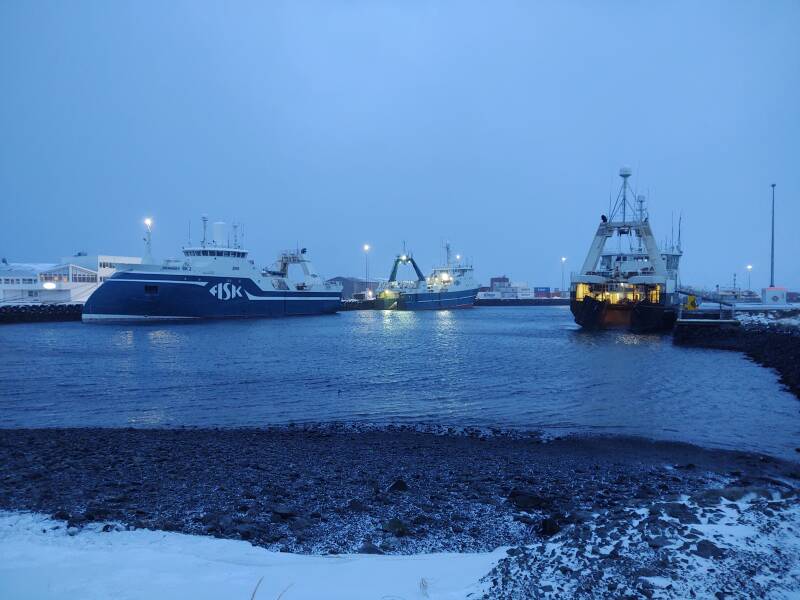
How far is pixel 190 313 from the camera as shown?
5019cm

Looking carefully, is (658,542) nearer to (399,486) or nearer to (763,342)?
(399,486)

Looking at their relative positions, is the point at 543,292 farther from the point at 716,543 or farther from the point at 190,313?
the point at 716,543

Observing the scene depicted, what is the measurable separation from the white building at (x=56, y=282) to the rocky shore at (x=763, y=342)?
2423 inches

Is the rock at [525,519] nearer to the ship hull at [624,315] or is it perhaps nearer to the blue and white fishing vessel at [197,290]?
the ship hull at [624,315]

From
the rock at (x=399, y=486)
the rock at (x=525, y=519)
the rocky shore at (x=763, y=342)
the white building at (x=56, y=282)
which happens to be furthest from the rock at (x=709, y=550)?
the white building at (x=56, y=282)

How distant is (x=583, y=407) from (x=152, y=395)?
12140mm

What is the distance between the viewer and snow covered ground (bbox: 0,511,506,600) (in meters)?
3.71

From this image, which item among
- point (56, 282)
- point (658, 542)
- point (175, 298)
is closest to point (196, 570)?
point (658, 542)

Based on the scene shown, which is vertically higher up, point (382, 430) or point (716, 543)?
point (716, 543)

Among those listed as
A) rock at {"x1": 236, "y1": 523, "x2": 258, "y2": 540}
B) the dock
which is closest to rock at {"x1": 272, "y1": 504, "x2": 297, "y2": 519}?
rock at {"x1": 236, "y1": 523, "x2": 258, "y2": 540}

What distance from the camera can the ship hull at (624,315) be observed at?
36781 mm

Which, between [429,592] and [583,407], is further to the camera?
[583,407]

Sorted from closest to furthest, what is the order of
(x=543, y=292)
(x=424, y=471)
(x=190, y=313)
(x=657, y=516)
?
(x=657, y=516), (x=424, y=471), (x=190, y=313), (x=543, y=292)

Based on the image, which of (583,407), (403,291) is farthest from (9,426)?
(403,291)
